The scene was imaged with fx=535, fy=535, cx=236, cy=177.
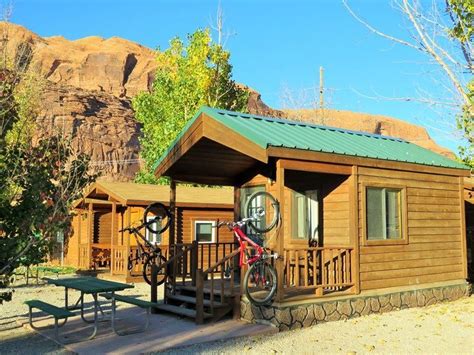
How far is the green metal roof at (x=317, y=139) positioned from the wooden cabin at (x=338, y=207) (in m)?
Answer: 0.03

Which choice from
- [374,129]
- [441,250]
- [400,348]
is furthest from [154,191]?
[374,129]

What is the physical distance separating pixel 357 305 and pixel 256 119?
3.94 metres

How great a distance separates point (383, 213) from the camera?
10.4 metres

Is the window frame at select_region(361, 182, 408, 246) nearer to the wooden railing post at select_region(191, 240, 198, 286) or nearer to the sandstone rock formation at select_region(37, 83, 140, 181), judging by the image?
the wooden railing post at select_region(191, 240, 198, 286)

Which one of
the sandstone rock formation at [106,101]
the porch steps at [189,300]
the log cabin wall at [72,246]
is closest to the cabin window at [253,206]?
the porch steps at [189,300]

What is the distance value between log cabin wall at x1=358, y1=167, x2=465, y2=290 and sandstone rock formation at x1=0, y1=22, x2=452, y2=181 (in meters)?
21.3

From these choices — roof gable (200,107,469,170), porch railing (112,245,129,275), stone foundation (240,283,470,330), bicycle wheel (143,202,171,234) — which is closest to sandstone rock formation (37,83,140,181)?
porch railing (112,245,129,275)

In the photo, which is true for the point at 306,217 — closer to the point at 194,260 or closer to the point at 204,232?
the point at 194,260

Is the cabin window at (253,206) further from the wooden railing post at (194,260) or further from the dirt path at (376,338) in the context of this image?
the dirt path at (376,338)

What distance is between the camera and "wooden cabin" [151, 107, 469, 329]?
8.89 meters

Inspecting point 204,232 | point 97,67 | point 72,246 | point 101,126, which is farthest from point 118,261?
point 97,67

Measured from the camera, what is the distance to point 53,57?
65.5m

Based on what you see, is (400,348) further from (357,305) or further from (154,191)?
(154,191)

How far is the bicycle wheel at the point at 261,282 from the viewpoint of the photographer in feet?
27.6
